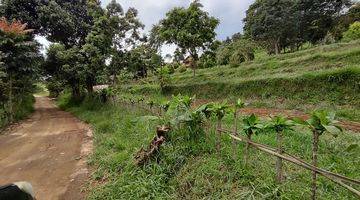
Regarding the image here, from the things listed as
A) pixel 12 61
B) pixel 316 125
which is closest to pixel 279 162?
pixel 316 125

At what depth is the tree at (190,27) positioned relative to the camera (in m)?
21.0

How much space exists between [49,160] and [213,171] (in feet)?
17.8

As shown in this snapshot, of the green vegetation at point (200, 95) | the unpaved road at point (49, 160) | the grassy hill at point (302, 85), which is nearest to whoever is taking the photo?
the green vegetation at point (200, 95)

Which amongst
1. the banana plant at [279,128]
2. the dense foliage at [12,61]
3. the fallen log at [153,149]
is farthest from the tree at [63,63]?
the banana plant at [279,128]

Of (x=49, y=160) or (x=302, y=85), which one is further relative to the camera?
(x=302, y=85)

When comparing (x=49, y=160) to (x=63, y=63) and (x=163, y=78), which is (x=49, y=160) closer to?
(x=63, y=63)

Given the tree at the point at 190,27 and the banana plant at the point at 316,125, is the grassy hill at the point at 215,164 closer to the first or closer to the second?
the banana plant at the point at 316,125

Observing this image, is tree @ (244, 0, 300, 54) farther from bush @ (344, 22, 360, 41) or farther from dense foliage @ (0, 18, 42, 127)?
dense foliage @ (0, 18, 42, 127)

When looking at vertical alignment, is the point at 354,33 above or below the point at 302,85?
above

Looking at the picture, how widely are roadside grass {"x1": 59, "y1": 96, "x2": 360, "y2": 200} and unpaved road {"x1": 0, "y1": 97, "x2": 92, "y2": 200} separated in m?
0.53

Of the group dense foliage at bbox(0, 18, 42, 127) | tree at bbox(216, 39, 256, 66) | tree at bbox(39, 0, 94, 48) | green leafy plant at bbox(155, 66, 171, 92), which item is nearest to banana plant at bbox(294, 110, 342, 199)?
dense foliage at bbox(0, 18, 42, 127)

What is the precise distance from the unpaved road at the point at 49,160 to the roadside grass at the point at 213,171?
53 cm

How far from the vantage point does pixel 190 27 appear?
69.0 feet

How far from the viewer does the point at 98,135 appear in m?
11.4
